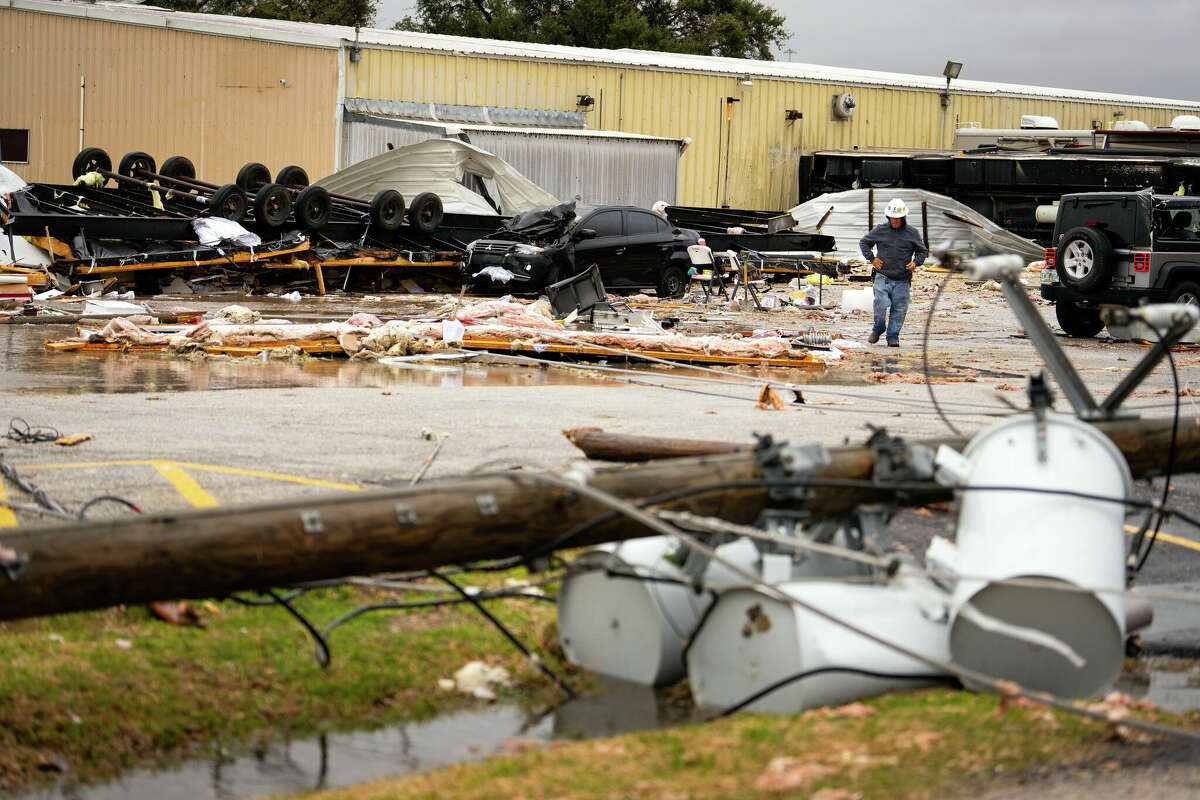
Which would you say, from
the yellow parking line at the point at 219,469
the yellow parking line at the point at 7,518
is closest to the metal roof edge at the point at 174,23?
the yellow parking line at the point at 219,469

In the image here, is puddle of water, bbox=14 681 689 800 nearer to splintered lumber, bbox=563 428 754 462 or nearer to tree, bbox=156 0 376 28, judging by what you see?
splintered lumber, bbox=563 428 754 462

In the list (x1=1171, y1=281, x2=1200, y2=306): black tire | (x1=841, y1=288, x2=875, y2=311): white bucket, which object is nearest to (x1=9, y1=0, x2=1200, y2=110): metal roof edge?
(x1=841, y1=288, x2=875, y2=311): white bucket

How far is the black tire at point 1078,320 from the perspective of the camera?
1917 cm

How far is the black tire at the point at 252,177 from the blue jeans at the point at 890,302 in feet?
44.1

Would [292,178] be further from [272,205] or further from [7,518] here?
[7,518]

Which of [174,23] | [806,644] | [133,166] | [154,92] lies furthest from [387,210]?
[806,644]

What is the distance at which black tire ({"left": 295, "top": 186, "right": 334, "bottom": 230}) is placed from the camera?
24.0 meters

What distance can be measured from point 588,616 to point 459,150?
24.7 metres

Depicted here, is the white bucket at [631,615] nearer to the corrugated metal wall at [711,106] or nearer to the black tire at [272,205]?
the black tire at [272,205]

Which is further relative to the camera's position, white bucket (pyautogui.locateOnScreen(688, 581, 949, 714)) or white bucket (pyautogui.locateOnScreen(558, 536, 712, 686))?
white bucket (pyautogui.locateOnScreen(558, 536, 712, 686))

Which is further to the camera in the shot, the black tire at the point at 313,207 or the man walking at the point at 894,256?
the black tire at the point at 313,207

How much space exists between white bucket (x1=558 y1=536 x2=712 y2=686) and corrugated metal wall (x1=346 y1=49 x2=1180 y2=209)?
103ft

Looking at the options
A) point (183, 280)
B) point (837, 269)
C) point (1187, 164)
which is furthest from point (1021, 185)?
point (183, 280)

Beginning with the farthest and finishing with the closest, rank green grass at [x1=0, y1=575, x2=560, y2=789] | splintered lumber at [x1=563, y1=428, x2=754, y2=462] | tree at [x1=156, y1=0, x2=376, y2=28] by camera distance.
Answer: tree at [x1=156, y1=0, x2=376, y2=28] → splintered lumber at [x1=563, y1=428, x2=754, y2=462] → green grass at [x1=0, y1=575, x2=560, y2=789]
